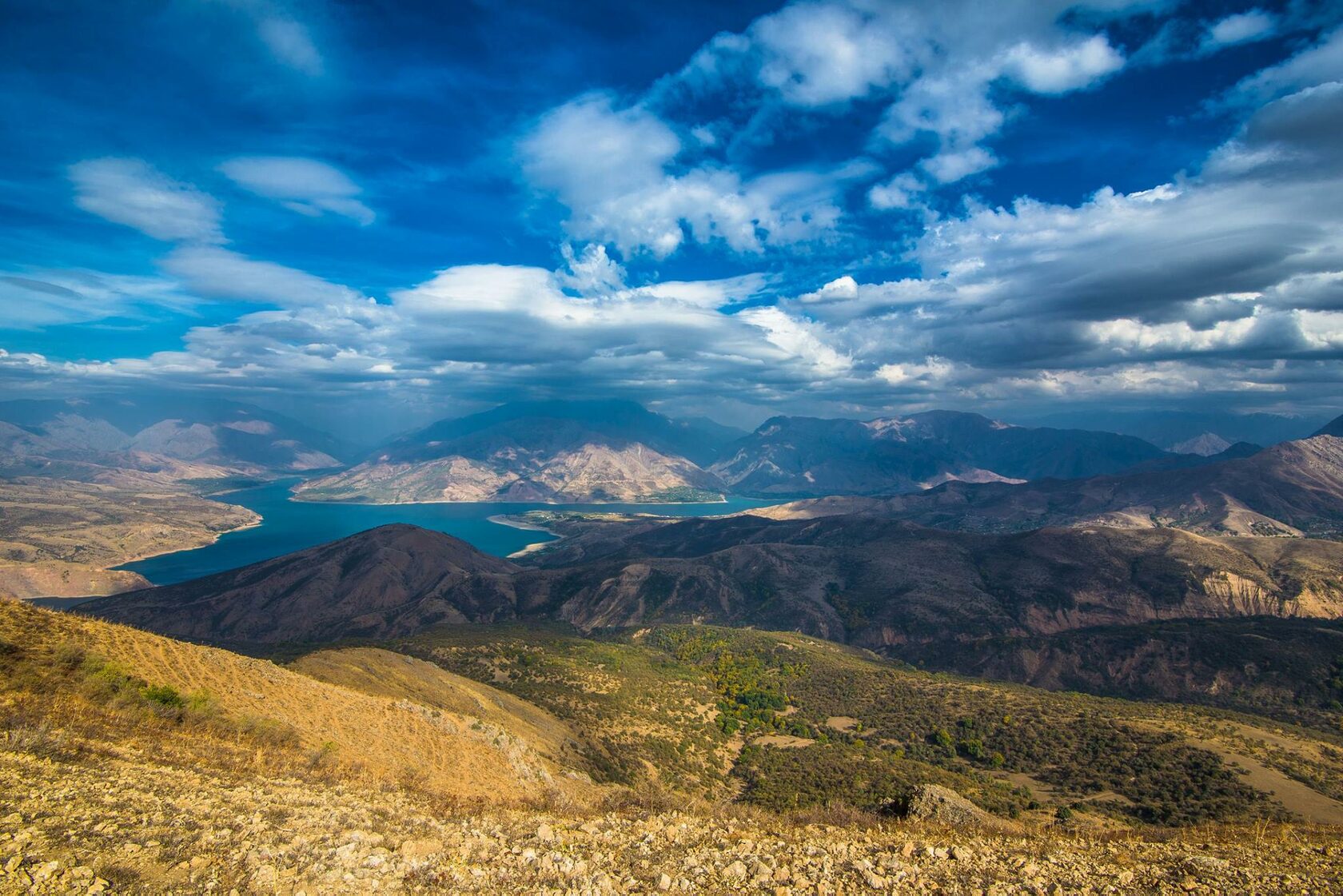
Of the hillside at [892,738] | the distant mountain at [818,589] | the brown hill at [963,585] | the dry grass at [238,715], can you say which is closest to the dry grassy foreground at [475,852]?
the dry grass at [238,715]

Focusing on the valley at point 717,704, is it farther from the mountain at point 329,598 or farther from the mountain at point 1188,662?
A: the mountain at point 329,598

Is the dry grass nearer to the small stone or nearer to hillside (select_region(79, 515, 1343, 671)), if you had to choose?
the small stone

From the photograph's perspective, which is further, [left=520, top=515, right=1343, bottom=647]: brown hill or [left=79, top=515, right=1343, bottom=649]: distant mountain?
[left=79, top=515, right=1343, bottom=649]: distant mountain

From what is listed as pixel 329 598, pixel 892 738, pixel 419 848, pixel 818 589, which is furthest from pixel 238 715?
pixel 329 598

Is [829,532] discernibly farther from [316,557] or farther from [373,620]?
[316,557]

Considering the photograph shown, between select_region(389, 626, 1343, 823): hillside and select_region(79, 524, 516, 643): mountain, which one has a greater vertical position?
select_region(389, 626, 1343, 823): hillside

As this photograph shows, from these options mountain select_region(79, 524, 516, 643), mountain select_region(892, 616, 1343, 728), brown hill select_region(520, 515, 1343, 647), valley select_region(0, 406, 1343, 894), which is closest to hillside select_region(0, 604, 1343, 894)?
valley select_region(0, 406, 1343, 894)

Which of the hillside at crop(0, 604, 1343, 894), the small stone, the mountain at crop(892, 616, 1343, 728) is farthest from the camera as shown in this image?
the mountain at crop(892, 616, 1343, 728)

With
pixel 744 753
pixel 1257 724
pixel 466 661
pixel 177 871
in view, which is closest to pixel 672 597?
pixel 466 661

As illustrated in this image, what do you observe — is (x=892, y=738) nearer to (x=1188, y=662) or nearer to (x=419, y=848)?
(x=419, y=848)
